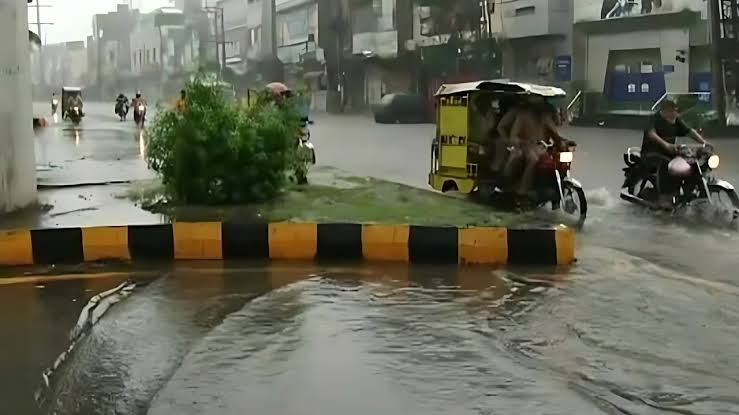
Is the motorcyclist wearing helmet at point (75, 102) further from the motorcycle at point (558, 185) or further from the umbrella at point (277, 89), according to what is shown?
the motorcycle at point (558, 185)

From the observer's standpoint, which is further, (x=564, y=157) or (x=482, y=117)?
(x=482, y=117)

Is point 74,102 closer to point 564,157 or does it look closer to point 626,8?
point 626,8

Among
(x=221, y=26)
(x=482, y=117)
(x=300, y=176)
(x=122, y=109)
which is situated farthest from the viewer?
(x=221, y=26)

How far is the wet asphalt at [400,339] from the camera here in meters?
4.60

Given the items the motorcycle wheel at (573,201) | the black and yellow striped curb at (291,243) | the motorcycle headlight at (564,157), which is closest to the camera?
the black and yellow striped curb at (291,243)

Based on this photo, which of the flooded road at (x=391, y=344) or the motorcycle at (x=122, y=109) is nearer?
the flooded road at (x=391, y=344)

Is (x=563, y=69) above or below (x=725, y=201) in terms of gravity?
above

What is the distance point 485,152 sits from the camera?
12203 mm

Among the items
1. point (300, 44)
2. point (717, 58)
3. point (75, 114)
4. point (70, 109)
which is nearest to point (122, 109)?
point (70, 109)

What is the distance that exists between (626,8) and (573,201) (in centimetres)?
2339

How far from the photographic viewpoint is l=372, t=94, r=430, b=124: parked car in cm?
4119

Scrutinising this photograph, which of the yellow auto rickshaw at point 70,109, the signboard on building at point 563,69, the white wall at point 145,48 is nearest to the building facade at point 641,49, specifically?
the signboard on building at point 563,69

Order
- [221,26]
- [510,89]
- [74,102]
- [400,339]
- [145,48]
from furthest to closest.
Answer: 1. [221,26]
2. [145,48]
3. [74,102]
4. [510,89]
5. [400,339]

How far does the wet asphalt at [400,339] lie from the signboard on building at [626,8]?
22450 millimetres
